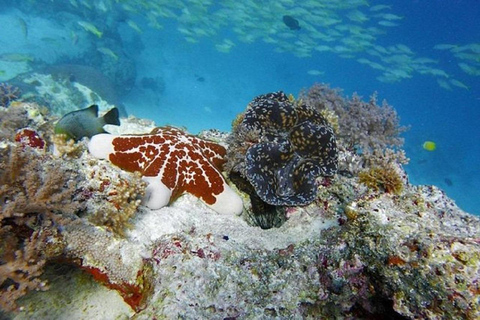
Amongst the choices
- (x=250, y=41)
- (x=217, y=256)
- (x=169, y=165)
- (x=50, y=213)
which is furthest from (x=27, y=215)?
(x=250, y=41)

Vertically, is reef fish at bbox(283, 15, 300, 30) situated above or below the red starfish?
above

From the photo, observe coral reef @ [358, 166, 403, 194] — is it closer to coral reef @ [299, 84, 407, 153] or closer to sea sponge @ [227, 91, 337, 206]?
sea sponge @ [227, 91, 337, 206]

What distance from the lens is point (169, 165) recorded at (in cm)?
436

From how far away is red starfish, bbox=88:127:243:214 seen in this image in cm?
427

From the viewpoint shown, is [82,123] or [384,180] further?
[82,123]

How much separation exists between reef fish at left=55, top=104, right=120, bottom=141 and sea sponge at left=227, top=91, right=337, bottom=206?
2.51 meters

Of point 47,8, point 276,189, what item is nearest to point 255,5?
point 47,8

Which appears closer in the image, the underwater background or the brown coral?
the brown coral

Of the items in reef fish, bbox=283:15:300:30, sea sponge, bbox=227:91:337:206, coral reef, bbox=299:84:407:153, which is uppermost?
reef fish, bbox=283:15:300:30

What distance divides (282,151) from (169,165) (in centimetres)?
174

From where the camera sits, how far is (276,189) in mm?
4074

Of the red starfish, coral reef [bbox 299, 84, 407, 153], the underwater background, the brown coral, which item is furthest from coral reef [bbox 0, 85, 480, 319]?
the underwater background

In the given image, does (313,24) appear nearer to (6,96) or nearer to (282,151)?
(6,96)

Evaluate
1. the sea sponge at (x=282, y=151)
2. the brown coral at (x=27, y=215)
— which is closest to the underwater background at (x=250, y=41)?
the sea sponge at (x=282, y=151)
